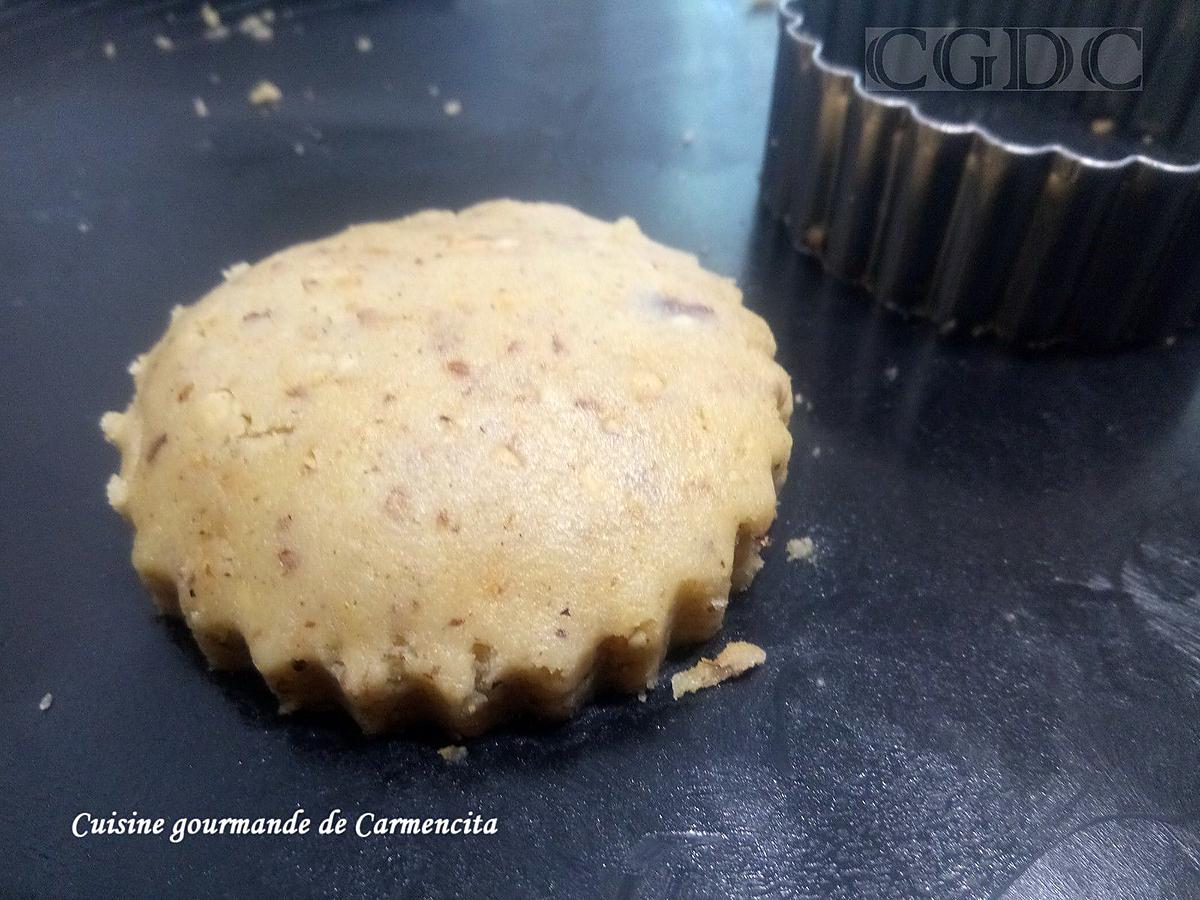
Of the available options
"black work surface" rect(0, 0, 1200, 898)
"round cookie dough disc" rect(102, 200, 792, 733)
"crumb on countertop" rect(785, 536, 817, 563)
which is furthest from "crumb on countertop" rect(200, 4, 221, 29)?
"crumb on countertop" rect(785, 536, 817, 563)

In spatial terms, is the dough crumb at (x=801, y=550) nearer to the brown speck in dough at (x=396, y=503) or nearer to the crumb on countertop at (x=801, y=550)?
the crumb on countertop at (x=801, y=550)

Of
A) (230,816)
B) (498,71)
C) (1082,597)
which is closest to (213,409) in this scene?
(230,816)

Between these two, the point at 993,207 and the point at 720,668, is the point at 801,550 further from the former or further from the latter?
the point at 993,207

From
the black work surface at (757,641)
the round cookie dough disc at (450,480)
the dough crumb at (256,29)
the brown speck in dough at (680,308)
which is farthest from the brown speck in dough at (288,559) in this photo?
the dough crumb at (256,29)

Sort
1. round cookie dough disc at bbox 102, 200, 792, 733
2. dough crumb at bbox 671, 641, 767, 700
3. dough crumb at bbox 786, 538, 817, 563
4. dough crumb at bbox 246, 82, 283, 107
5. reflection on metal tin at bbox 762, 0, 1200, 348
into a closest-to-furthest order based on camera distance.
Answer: round cookie dough disc at bbox 102, 200, 792, 733 → dough crumb at bbox 671, 641, 767, 700 → dough crumb at bbox 786, 538, 817, 563 → reflection on metal tin at bbox 762, 0, 1200, 348 → dough crumb at bbox 246, 82, 283, 107

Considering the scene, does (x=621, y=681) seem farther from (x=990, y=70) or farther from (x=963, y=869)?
(x=990, y=70)

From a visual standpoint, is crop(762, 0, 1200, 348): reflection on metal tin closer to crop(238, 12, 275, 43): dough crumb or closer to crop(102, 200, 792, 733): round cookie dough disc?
crop(102, 200, 792, 733): round cookie dough disc

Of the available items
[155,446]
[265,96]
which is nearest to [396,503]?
[155,446]
